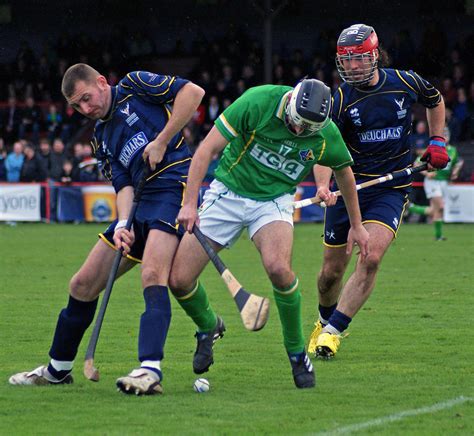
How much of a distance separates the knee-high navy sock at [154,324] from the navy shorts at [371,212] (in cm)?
207

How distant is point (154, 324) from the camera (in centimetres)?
621

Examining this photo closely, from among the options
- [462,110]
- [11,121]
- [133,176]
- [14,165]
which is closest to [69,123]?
[11,121]

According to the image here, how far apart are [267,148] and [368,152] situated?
1.83 metres

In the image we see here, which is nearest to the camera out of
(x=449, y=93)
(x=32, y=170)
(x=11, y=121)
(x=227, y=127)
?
(x=227, y=127)

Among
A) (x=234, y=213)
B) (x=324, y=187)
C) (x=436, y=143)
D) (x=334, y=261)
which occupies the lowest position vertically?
(x=334, y=261)

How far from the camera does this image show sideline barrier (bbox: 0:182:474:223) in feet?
74.6

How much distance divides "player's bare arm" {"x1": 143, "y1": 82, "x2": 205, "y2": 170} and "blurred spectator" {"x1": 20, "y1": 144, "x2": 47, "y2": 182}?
1745 cm

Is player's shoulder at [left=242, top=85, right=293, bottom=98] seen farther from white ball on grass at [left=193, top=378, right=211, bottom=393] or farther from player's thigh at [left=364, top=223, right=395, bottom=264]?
player's thigh at [left=364, top=223, right=395, bottom=264]

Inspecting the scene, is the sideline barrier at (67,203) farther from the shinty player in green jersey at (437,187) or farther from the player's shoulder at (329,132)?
the player's shoulder at (329,132)

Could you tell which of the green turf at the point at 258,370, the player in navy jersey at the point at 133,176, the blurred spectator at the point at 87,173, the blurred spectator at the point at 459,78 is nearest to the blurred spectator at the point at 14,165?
the blurred spectator at the point at 87,173

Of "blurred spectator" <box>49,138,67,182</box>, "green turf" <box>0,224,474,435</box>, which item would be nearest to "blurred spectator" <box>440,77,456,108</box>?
"blurred spectator" <box>49,138,67,182</box>

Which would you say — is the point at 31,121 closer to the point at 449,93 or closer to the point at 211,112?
the point at 211,112

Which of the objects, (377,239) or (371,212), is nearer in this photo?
(377,239)

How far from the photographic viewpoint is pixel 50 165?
23.8 m
